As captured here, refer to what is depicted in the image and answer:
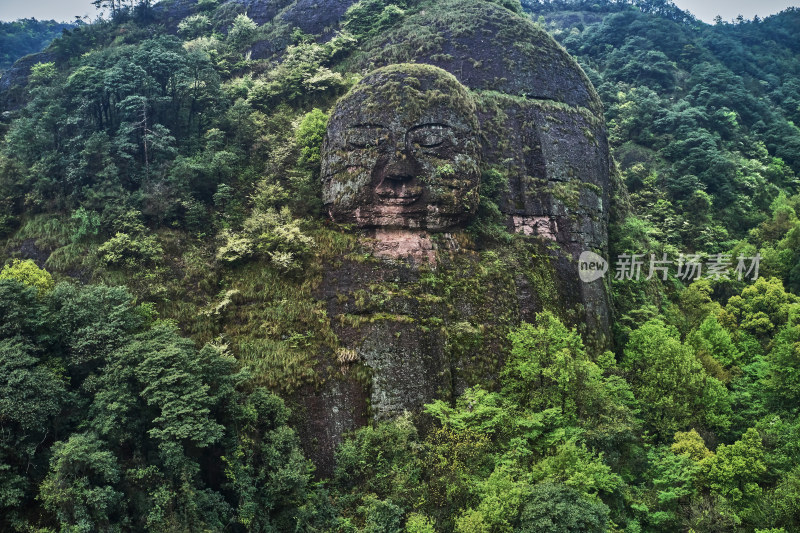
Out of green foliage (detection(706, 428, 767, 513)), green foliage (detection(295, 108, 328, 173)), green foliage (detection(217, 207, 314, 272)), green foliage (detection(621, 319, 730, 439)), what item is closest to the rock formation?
green foliage (detection(295, 108, 328, 173))

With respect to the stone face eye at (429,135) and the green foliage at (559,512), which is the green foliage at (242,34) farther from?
the green foliage at (559,512)

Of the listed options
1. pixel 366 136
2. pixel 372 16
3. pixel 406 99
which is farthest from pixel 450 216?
pixel 372 16

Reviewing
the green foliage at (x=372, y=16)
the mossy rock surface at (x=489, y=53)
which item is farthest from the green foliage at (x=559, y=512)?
the green foliage at (x=372, y=16)

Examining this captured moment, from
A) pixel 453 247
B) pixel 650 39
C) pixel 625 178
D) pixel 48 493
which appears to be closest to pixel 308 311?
pixel 453 247

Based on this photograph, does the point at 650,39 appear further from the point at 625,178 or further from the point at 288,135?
the point at 288,135

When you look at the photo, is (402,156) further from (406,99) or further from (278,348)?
(278,348)
